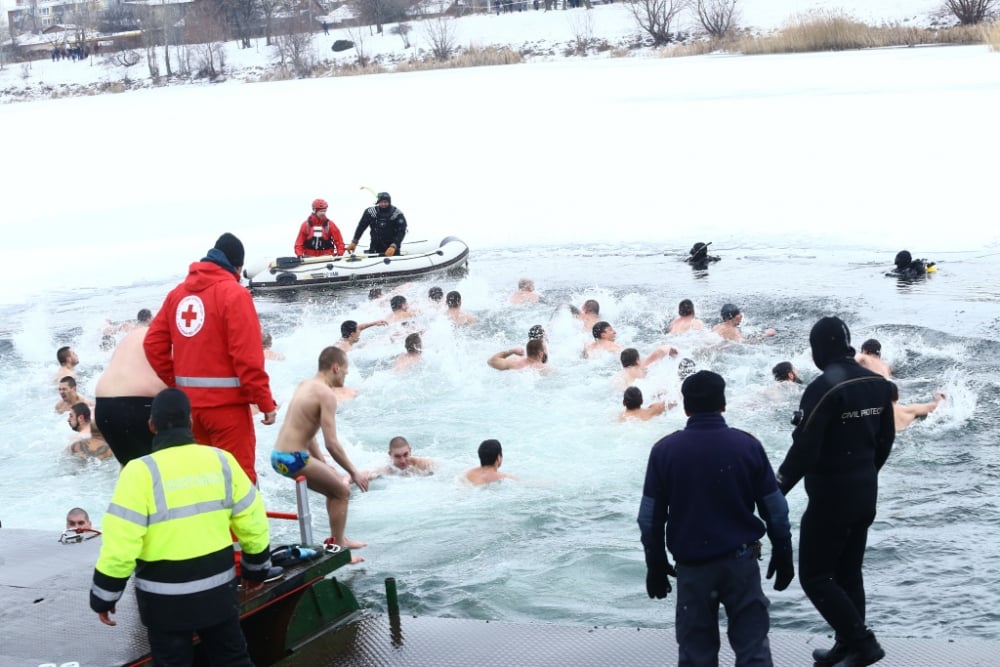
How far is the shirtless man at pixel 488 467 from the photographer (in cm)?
829

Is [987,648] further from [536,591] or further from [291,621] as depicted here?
[291,621]

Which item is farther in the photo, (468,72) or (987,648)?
(468,72)

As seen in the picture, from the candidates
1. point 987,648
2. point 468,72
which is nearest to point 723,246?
point 987,648

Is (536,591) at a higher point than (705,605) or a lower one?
lower

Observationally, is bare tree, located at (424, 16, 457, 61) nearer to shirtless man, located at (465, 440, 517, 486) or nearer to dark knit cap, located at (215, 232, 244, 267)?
shirtless man, located at (465, 440, 517, 486)

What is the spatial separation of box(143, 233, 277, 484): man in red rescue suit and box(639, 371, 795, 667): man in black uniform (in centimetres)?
195

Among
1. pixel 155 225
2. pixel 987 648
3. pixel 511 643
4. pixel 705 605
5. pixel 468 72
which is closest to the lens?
pixel 705 605

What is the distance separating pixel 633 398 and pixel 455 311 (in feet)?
13.6

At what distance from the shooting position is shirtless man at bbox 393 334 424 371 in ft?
38.8

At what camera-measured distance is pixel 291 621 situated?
214 inches

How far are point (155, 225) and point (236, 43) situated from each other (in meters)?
40.3

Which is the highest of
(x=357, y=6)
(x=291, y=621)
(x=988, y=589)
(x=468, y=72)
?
(x=357, y=6)

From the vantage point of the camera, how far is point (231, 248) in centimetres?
524

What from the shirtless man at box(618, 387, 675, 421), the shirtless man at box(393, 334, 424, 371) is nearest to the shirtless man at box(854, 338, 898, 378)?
the shirtless man at box(618, 387, 675, 421)
